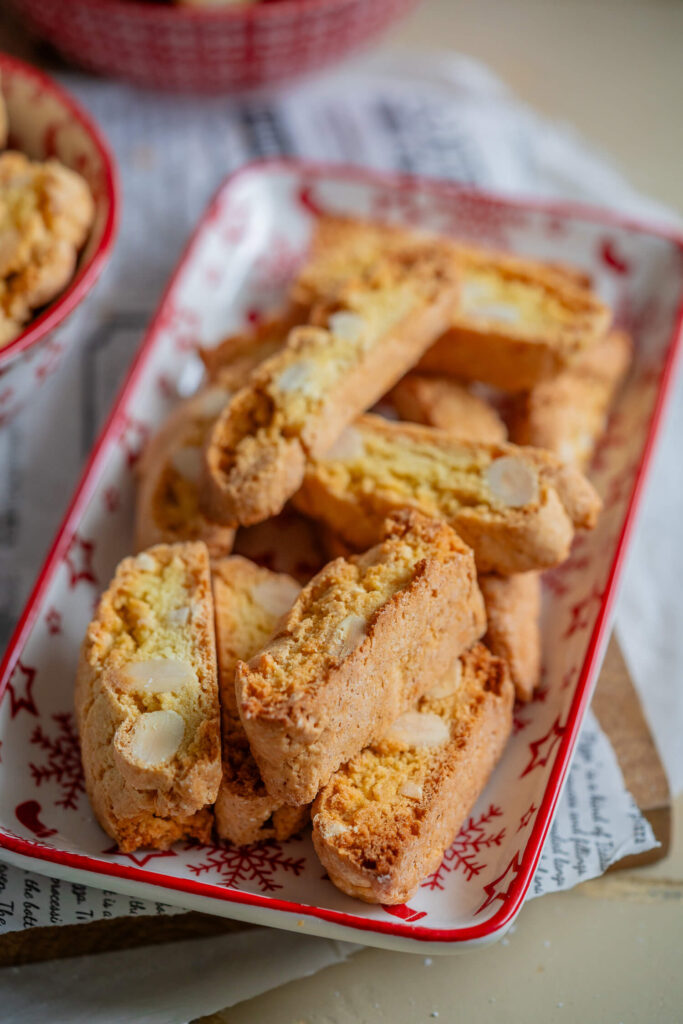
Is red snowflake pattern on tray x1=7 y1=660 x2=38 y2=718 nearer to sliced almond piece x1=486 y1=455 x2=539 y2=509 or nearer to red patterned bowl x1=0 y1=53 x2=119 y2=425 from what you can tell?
red patterned bowl x1=0 y1=53 x2=119 y2=425

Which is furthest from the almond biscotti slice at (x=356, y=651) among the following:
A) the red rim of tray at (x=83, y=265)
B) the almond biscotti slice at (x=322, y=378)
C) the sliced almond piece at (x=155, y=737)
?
the red rim of tray at (x=83, y=265)

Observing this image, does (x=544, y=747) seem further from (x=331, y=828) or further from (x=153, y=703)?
(x=153, y=703)

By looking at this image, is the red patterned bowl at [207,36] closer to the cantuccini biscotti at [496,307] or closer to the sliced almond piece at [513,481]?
the cantuccini biscotti at [496,307]

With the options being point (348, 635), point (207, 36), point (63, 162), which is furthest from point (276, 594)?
point (207, 36)

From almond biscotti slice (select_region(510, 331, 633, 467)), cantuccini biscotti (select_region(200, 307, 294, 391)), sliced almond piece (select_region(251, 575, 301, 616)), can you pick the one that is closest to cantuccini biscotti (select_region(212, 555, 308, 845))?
sliced almond piece (select_region(251, 575, 301, 616))

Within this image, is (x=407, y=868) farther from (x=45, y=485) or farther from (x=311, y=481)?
(x=45, y=485)

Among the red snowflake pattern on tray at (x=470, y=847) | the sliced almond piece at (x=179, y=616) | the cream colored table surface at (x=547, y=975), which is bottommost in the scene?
the cream colored table surface at (x=547, y=975)
